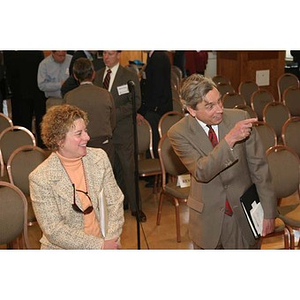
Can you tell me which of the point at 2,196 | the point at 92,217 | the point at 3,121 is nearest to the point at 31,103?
the point at 3,121

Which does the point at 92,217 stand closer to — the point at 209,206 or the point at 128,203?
the point at 209,206

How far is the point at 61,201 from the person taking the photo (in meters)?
2.39

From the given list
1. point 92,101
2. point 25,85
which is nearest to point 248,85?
point 25,85

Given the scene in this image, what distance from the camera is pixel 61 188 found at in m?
2.37

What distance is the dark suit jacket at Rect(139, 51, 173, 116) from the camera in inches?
Result: 213

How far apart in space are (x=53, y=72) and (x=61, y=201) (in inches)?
164

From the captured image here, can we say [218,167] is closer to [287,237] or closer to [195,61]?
[287,237]

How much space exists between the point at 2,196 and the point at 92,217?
97 centimetres

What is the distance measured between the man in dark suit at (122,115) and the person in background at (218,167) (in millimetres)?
1893

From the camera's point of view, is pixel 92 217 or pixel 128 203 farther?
pixel 128 203

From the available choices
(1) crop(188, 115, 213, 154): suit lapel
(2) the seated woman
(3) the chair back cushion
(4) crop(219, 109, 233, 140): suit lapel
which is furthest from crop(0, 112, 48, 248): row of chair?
(4) crop(219, 109, 233, 140): suit lapel

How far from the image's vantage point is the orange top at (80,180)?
2430 millimetres

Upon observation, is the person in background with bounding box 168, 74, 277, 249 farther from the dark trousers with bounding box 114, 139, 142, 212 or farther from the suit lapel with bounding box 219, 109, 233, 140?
the dark trousers with bounding box 114, 139, 142, 212
